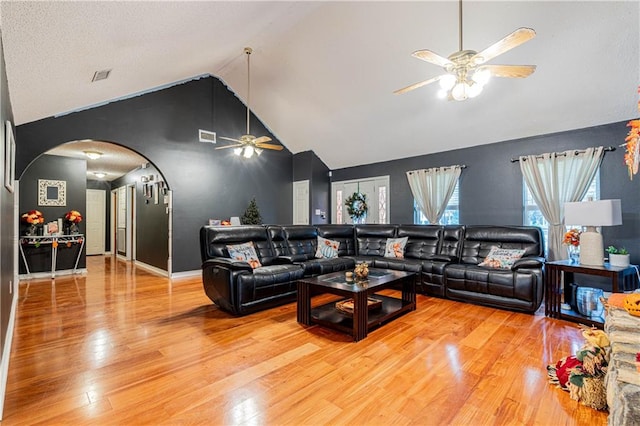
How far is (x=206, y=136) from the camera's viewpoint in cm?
627

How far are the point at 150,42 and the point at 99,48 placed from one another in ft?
1.64

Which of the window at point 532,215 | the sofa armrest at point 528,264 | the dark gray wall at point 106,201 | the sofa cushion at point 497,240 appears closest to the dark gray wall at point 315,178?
the sofa cushion at point 497,240

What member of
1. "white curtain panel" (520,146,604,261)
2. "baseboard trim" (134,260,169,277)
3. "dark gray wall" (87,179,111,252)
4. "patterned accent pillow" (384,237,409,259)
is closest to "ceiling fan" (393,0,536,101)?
"white curtain panel" (520,146,604,261)

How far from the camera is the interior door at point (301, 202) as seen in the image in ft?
25.1

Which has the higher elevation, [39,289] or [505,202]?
[505,202]

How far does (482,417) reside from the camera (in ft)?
5.85

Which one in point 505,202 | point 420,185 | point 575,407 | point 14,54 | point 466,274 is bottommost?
point 575,407

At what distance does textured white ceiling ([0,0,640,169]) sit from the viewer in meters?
2.43

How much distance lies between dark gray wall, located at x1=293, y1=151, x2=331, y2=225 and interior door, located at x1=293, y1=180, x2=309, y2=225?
0.11 meters

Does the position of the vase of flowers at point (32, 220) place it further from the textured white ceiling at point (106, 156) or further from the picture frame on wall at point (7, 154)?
the picture frame on wall at point (7, 154)

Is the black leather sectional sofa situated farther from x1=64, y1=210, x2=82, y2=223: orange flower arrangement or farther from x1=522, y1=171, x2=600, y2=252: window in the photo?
x1=64, y1=210, x2=82, y2=223: orange flower arrangement

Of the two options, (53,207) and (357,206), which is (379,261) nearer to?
(357,206)

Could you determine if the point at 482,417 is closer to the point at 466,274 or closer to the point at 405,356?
the point at 405,356

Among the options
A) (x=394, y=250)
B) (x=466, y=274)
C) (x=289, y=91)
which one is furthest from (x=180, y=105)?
(x=466, y=274)
